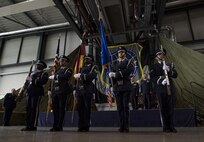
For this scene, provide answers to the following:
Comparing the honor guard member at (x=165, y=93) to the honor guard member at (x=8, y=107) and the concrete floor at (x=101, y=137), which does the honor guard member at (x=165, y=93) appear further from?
the honor guard member at (x=8, y=107)

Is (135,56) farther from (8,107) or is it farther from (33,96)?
(8,107)

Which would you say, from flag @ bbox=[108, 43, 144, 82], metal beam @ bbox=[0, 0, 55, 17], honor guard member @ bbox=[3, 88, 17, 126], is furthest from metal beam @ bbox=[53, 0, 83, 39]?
honor guard member @ bbox=[3, 88, 17, 126]

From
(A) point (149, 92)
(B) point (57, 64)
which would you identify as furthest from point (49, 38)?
(B) point (57, 64)

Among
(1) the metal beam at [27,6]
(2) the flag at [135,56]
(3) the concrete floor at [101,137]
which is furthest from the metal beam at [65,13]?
(3) the concrete floor at [101,137]

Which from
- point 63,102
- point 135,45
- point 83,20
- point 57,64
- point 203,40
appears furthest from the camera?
point 203,40

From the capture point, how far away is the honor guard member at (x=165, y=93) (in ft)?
8.20

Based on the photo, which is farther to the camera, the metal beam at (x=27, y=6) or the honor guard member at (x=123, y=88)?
the metal beam at (x=27, y=6)

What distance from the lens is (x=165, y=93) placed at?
256cm

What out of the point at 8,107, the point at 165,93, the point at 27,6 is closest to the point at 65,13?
the point at 27,6

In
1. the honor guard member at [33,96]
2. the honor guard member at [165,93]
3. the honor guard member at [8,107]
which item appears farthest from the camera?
the honor guard member at [8,107]

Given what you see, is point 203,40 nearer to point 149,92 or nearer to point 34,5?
point 149,92

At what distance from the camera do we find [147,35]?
6562mm

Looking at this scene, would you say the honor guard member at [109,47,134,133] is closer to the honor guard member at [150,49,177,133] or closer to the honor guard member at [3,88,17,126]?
the honor guard member at [150,49,177,133]

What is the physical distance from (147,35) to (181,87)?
2.25 meters
